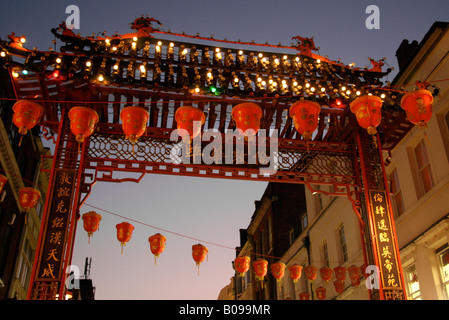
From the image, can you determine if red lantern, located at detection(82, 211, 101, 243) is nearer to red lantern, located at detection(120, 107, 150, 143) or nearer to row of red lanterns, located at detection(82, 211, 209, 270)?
row of red lanterns, located at detection(82, 211, 209, 270)

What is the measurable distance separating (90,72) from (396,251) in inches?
285

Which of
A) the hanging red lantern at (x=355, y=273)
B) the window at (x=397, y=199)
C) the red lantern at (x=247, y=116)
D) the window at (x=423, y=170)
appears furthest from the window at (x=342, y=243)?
the red lantern at (x=247, y=116)

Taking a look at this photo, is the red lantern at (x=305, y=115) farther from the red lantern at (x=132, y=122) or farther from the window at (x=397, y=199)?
the window at (x=397, y=199)

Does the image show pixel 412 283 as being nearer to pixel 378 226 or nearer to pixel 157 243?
pixel 378 226

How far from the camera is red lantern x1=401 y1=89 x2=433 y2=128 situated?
8742 millimetres

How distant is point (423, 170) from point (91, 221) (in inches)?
356

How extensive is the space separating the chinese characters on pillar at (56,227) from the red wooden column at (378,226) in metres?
6.07

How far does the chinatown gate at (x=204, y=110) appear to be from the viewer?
29.0 feet

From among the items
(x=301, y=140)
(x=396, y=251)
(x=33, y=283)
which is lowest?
(x=33, y=283)

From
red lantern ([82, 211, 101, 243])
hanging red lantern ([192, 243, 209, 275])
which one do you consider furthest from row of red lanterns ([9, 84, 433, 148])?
hanging red lantern ([192, 243, 209, 275])

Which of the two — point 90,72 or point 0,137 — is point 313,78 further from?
point 0,137

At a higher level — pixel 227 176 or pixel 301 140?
pixel 301 140
